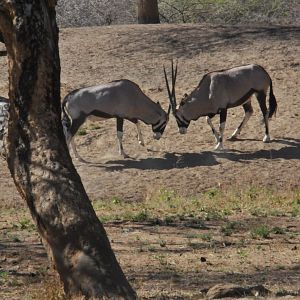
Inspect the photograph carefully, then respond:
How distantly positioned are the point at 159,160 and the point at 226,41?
6.60m

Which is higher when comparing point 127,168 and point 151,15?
point 151,15

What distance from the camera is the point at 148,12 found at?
26797 mm

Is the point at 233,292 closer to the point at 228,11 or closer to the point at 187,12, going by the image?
the point at 228,11

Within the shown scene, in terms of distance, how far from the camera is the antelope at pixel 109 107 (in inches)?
719

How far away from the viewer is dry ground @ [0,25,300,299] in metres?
9.69

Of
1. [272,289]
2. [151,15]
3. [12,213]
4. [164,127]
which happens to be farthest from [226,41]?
[272,289]

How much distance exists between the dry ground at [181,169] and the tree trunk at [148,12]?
1461 mm

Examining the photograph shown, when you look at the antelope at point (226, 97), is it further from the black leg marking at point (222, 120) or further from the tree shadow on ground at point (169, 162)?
the tree shadow on ground at point (169, 162)

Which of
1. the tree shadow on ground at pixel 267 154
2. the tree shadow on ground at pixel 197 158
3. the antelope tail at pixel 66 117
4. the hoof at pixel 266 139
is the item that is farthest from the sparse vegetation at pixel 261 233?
the antelope tail at pixel 66 117

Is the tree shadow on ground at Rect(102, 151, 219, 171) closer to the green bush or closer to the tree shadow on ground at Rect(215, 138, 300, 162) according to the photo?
the tree shadow on ground at Rect(215, 138, 300, 162)

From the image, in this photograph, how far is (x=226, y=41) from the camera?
2378 cm

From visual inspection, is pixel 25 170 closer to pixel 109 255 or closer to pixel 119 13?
pixel 109 255

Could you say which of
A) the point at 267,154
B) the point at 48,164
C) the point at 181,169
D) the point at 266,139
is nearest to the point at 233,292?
the point at 48,164

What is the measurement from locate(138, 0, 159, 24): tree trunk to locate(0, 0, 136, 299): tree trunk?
1883 centimetres
